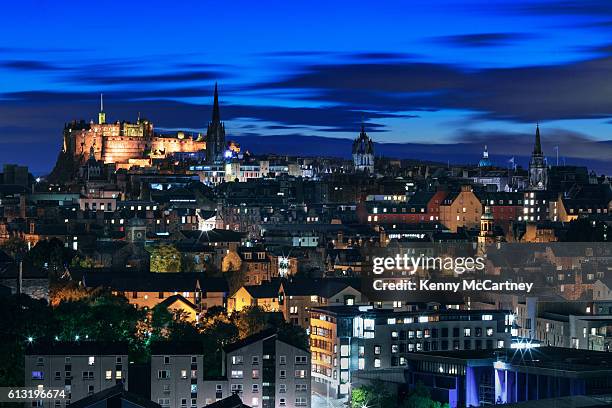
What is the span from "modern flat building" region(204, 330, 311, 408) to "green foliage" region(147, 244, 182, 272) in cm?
2294

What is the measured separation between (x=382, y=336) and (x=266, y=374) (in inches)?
310

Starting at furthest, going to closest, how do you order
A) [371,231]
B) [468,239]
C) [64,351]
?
[371,231] → [468,239] → [64,351]

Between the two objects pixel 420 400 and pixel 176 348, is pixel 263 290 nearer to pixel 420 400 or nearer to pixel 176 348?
pixel 176 348

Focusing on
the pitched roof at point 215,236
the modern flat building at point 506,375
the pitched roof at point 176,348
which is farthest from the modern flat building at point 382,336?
the pitched roof at point 215,236

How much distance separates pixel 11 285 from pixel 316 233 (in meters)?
31.2

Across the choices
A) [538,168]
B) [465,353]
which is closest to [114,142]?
[538,168]

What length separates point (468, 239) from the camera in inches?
3179

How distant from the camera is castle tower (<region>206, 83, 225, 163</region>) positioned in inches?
5153

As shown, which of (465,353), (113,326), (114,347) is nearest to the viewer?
(114,347)

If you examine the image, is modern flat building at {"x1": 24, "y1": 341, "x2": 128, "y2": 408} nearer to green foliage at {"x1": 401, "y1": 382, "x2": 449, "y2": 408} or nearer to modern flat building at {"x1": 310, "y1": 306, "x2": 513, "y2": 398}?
green foliage at {"x1": 401, "y1": 382, "x2": 449, "y2": 408}

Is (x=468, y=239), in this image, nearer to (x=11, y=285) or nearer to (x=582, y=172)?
(x=11, y=285)

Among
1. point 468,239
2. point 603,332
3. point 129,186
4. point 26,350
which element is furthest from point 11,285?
point 129,186

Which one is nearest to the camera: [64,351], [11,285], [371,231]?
[64,351]

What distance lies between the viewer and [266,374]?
45406 millimetres
